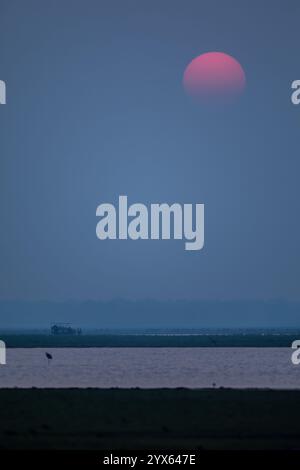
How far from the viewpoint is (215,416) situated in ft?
124

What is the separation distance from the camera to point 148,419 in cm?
3725

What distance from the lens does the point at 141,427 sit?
115 ft

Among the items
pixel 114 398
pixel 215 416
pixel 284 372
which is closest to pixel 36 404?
pixel 114 398

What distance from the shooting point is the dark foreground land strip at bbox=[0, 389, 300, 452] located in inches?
1226

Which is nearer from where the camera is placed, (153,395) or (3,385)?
(153,395)

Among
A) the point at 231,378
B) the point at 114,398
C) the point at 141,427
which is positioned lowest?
the point at 141,427

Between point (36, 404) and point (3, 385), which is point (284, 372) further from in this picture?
point (36, 404)

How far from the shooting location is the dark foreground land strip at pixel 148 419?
3114cm

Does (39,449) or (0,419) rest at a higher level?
(0,419)

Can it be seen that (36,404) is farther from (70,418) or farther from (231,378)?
(231,378)

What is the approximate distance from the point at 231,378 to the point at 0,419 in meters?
26.0

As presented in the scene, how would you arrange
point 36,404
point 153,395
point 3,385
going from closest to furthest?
point 36,404 < point 153,395 < point 3,385

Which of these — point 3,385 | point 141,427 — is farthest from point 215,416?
point 3,385
